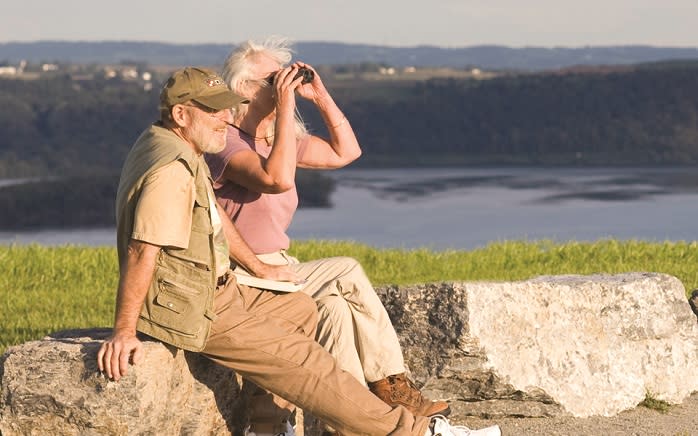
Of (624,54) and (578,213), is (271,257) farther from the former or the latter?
(624,54)

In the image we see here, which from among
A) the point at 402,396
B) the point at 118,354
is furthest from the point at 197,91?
the point at 402,396

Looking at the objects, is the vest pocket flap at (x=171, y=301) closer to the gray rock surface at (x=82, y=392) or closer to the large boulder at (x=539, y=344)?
the gray rock surface at (x=82, y=392)

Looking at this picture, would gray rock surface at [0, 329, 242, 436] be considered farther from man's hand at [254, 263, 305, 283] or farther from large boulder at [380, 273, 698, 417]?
large boulder at [380, 273, 698, 417]

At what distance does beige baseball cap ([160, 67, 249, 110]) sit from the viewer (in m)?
5.82

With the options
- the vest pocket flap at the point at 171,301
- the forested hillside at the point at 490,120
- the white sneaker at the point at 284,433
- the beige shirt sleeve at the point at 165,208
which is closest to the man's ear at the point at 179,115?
the beige shirt sleeve at the point at 165,208

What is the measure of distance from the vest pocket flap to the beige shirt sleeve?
0.22m

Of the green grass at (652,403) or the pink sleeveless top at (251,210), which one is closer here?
the pink sleeveless top at (251,210)

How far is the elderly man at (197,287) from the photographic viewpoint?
555 centimetres

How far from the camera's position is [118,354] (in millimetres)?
5602

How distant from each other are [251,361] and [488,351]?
2.18 metres

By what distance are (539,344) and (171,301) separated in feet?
10.00

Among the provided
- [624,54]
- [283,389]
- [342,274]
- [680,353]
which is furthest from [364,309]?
[624,54]

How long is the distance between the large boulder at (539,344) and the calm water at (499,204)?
2992 centimetres

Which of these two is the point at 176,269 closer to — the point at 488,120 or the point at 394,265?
the point at 394,265
